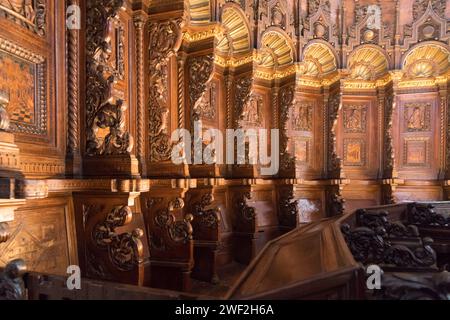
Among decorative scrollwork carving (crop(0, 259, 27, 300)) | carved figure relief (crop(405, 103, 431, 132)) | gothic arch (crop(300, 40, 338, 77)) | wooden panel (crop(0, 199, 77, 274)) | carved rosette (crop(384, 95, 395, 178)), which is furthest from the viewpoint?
carved figure relief (crop(405, 103, 431, 132))

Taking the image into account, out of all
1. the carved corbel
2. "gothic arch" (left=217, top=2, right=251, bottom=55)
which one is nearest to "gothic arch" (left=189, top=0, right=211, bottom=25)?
"gothic arch" (left=217, top=2, right=251, bottom=55)

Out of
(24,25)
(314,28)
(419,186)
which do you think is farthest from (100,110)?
(419,186)

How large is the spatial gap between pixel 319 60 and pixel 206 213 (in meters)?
4.67

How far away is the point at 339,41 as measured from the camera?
22.7ft

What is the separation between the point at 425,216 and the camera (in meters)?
3.54

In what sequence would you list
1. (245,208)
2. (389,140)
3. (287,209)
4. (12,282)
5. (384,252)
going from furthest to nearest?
(389,140), (287,209), (245,208), (384,252), (12,282)

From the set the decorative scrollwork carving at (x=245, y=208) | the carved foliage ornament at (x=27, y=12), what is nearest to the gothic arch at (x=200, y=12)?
the carved foliage ornament at (x=27, y=12)

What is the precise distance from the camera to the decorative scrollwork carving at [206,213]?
4316 mm

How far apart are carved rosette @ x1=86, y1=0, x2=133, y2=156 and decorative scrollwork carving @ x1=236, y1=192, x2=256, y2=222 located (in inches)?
124

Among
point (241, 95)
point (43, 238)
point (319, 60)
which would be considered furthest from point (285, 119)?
point (43, 238)

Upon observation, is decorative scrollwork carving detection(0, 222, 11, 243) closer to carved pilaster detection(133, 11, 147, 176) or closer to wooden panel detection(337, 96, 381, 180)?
carved pilaster detection(133, 11, 147, 176)

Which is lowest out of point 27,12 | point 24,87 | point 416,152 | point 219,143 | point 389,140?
point 416,152

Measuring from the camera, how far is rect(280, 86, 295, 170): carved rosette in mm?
6141

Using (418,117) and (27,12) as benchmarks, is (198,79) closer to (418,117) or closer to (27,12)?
(27,12)
